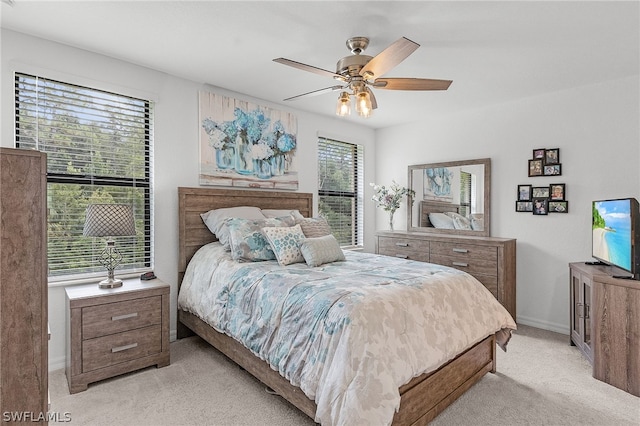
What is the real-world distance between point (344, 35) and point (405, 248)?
283 centimetres

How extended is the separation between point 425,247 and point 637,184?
6.89 ft

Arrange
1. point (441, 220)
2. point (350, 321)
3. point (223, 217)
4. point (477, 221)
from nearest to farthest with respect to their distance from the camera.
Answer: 1. point (350, 321)
2. point (223, 217)
3. point (477, 221)
4. point (441, 220)

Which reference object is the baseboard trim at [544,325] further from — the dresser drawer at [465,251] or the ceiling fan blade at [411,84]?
the ceiling fan blade at [411,84]

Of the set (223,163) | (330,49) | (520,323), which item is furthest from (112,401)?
(520,323)

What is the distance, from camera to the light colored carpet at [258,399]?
200 cm

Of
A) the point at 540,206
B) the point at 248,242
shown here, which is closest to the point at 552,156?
the point at 540,206

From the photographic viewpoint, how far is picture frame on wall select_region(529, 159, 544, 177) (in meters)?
3.69

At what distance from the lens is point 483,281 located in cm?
372

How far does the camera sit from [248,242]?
2.85 meters

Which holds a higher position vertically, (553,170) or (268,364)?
(553,170)

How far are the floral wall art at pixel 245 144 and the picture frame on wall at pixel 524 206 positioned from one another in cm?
265

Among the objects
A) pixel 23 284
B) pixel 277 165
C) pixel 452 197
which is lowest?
pixel 23 284

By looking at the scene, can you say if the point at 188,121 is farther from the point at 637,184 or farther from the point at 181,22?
the point at 637,184

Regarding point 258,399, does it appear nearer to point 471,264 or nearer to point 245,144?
point 245,144
